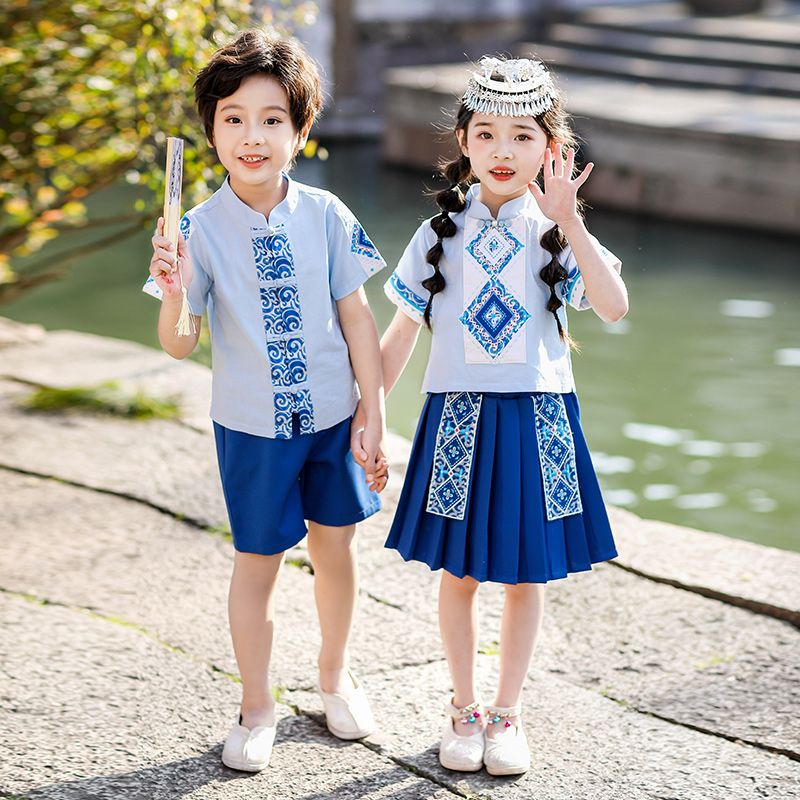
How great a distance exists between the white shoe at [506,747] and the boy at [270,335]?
17.3 inches

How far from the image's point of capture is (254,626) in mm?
2537

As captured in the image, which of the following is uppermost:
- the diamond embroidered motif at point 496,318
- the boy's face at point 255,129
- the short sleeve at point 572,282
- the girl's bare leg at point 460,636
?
the boy's face at point 255,129

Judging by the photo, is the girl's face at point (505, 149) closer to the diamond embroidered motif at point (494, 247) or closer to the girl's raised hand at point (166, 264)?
the diamond embroidered motif at point (494, 247)

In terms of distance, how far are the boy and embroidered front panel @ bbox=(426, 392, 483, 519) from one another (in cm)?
12

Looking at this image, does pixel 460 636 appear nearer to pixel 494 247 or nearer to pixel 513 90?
pixel 494 247

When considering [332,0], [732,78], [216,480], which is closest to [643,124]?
[732,78]

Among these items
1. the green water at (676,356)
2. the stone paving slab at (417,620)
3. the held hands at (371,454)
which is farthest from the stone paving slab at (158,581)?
the green water at (676,356)

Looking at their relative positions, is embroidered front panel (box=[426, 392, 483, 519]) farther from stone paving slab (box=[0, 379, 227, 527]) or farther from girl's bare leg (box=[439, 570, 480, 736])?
stone paving slab (box=[0, 379, 227, 527])

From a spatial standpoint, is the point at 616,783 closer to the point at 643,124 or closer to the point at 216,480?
the point at 216,480

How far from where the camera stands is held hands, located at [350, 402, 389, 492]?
8.13 feet

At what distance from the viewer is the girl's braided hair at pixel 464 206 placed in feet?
7.92

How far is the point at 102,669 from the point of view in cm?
281

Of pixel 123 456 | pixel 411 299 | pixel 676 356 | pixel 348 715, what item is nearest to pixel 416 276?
pixel 411 299

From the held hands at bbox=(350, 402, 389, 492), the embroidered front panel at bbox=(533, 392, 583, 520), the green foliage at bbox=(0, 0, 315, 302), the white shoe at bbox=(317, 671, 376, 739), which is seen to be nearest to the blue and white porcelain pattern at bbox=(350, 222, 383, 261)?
the held hands at bbox=(350, 402, 389, 492)
